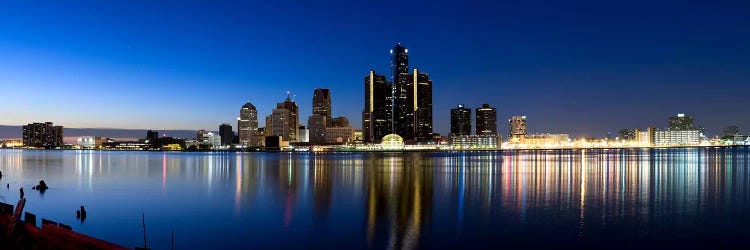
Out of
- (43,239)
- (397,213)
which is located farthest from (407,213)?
(43,239)

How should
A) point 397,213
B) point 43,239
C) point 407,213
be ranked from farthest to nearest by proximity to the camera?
1. point 407,213
2. point 397,213
3. point 43,239

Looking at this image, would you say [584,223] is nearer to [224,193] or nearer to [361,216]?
[361,216]

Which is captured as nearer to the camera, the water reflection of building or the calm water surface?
the water reflection of building

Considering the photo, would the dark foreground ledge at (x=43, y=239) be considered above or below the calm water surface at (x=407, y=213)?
above

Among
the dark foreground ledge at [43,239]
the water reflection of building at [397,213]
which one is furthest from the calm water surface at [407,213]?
the dark foreground ledge at [43,239]

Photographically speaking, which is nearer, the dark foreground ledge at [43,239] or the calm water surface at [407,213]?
the dark foreground ledge at [43,239]

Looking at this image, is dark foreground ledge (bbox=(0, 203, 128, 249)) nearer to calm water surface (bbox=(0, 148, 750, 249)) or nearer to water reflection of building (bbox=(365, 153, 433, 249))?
calm water surface (bbox=(0, 148, 750, 249))

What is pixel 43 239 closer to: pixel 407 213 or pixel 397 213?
pixel 397 213

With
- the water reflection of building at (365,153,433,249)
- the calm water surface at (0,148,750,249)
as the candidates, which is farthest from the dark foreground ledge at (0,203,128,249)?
the water reflection of building at (365,153,433,249)

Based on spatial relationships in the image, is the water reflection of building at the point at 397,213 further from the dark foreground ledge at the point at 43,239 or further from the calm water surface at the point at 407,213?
the dark foreground ledge at the point at 43,239

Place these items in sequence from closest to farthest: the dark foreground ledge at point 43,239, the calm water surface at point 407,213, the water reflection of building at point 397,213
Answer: the dark foreground ledge at point 43,239 → the water reflection of building at point 397,213 → the calm water surface at point 407,213

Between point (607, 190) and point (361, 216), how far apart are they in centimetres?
2512

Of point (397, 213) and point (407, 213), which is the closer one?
point (397, 213)

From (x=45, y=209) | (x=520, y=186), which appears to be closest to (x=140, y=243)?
(x=45, y=209)
